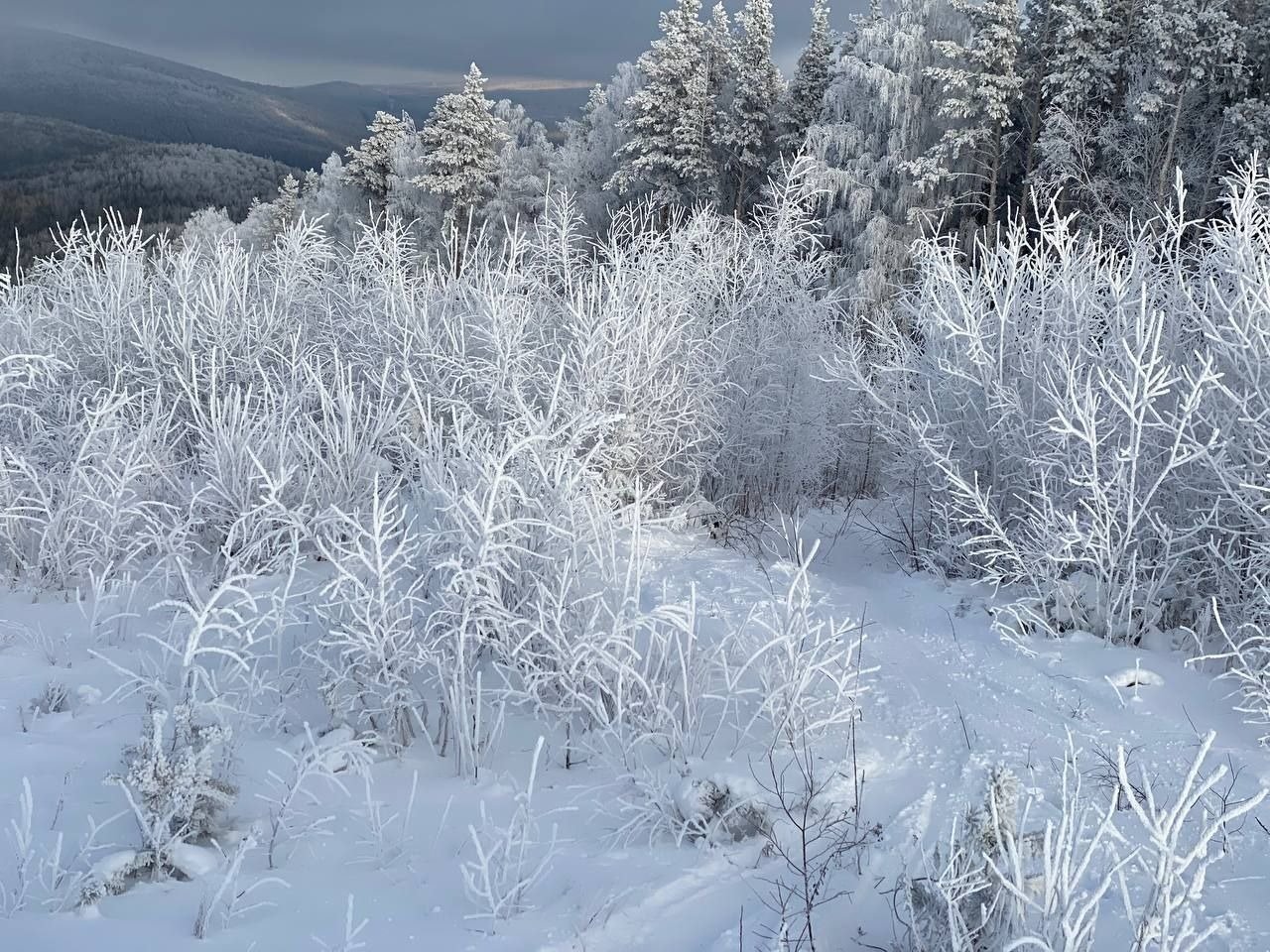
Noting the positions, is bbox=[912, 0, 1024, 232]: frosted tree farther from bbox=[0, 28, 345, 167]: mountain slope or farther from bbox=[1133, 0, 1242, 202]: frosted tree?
bbox=[0, 28, 345, 167]: mountain slope

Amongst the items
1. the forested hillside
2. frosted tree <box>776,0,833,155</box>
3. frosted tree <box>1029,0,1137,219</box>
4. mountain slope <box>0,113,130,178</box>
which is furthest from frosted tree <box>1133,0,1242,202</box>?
mountain slope <box>0,113,130,178</box>

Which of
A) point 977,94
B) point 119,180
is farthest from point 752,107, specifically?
point 119,180

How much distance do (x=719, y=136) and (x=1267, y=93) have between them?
1197 cm

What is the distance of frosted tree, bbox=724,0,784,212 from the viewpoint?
23.3 meters

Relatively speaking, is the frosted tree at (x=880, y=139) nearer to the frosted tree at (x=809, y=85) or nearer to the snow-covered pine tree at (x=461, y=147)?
the frosted tree at (x=809, y=85)

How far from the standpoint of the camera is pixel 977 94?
18.8 m

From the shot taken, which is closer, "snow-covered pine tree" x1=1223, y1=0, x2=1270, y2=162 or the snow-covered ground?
the snow-covered ground

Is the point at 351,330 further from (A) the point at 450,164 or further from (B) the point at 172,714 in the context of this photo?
(A) the point at 450,164

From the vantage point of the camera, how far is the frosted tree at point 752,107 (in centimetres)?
2331

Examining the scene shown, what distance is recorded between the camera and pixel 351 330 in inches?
285

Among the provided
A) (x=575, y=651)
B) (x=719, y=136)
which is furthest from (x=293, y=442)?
(x=719, y=136)

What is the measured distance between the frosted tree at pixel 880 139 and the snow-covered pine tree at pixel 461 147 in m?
11.5


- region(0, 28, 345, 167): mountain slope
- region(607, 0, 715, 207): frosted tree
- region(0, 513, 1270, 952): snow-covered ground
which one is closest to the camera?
region(0, 513, 1270, 952): snow-covered ground

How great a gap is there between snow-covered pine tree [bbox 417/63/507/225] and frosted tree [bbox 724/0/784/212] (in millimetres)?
8109
